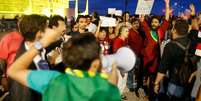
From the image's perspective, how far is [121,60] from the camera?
3215 mm

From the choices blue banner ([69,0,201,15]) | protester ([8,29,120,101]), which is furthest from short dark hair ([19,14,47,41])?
blue banner ([69,0,201,15])

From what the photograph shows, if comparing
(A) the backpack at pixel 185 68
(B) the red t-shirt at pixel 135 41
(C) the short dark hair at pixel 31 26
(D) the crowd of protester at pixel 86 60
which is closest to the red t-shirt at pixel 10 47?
(D) the crowd of protester at pixel 86 60

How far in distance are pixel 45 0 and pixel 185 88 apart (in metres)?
19.3

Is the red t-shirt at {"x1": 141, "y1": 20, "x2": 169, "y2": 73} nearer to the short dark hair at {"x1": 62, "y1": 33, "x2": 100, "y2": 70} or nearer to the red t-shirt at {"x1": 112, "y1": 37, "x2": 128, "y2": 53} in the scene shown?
the red t-shirt at {"x1": 112, "y1": 37, "x2": 128, "y2": 53}

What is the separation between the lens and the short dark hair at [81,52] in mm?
2816

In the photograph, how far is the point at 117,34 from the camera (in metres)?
10.0

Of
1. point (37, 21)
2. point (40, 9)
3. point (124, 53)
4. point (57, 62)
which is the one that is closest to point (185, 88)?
point (57, 62)

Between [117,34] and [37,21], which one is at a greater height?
[37,21]

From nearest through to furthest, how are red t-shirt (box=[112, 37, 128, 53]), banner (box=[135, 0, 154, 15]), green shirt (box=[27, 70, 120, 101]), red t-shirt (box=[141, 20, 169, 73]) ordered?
green shirt (box=[27, 70, 120, 101]), red t-shirt (box=[112, 37, 128, 53]), red t-shirt (box=[141, 20, 169, 73]), banner (box=[135, 0, 154, 15])

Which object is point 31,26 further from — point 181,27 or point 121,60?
point 181,27

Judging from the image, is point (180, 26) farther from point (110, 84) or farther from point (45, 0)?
point (45, 0)

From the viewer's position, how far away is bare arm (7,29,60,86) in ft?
9.71

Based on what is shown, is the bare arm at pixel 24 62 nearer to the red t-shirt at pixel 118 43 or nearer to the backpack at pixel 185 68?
the backpack at pixel 185 68

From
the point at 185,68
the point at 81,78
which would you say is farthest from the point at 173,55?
the point at 81,78
